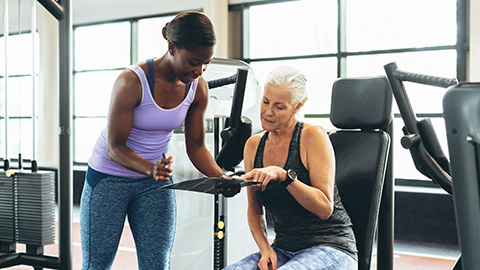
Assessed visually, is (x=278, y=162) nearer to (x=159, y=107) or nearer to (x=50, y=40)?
(x=159, y=107)

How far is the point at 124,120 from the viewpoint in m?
1.34

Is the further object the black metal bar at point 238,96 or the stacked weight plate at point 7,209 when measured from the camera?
the stacked weight plate at point 7,209

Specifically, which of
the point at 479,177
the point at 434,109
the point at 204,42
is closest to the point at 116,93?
the point at 204,42

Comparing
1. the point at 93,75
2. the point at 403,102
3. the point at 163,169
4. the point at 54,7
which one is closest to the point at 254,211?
the point at 163,169

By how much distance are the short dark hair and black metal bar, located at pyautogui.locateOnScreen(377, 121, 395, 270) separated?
0.82 meters

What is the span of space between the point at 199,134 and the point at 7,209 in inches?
59.9

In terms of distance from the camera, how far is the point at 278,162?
146 cm

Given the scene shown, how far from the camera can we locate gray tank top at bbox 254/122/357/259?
1404 millimetres

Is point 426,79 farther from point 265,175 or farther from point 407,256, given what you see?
point 407,256

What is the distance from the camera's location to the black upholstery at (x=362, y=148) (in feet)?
5.14

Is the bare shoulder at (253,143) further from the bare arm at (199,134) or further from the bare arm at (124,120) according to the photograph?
the bare arm at (124,120)

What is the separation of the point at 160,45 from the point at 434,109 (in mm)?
3051

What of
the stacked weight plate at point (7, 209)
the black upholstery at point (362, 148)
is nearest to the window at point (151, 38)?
the stacked weight plate at point (7, 209)

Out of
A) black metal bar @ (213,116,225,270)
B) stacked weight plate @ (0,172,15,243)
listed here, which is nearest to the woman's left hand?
black metal bar @ (213,116,225,270)
